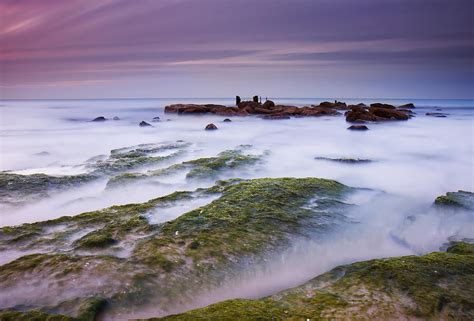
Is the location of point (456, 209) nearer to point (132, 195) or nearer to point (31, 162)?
point (132, 195)

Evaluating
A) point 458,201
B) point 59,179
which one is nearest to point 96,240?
point 59,179

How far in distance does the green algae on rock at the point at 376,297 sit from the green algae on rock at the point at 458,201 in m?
3.65

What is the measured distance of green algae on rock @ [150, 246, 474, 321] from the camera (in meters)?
3.70

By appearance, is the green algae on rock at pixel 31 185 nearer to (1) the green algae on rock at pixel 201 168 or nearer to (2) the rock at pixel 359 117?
(1) the green algae on rock at pixel 201 168

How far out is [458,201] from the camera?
8.22 meters

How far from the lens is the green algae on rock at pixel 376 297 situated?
3.70 m

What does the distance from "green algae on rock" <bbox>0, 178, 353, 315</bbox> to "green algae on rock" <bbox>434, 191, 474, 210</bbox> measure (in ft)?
8.24

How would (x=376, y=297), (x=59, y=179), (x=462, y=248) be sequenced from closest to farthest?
(x=376, y=297)
(x=462, y=248)
(x=59, y=179)

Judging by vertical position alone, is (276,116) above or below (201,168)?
above

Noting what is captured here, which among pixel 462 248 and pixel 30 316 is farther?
pixel 462 248

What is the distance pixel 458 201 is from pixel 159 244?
6973 millimetres

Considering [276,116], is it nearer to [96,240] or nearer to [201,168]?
[201,168]

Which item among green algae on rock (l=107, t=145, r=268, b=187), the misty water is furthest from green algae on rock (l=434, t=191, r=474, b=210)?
green algae on rock (l=107, t=145, r=268, b=187)

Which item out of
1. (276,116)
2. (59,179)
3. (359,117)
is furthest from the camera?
(276,116)
